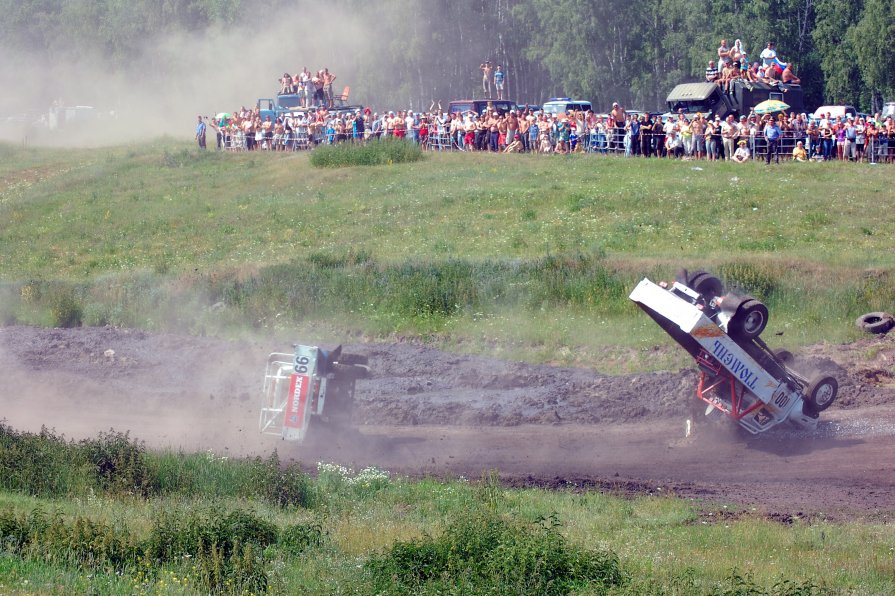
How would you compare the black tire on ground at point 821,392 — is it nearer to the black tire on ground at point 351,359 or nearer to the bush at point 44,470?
the black tire on ground at point 351,359

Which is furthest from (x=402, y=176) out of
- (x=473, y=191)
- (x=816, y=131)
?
(x=816, y=131)

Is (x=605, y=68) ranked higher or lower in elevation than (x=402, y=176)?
higher

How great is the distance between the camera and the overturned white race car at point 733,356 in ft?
43.4

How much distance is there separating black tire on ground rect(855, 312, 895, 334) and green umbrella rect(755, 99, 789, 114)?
662 inches

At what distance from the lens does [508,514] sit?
10.9 m

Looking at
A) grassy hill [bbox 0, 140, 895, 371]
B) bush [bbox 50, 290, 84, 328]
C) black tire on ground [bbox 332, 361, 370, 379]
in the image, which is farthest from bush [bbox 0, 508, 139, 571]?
bush [bbox 50, 290, 84, 328]

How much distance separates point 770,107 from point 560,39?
35.8 metres

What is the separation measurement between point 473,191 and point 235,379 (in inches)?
581

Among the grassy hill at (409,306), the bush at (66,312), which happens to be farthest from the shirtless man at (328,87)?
the bush at (66,312)

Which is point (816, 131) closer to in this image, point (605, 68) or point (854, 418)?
point (854, 418)

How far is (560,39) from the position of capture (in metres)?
68.6

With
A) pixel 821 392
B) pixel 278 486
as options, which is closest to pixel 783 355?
pixel 821 392

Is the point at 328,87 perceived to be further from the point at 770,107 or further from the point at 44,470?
the point at 44,470

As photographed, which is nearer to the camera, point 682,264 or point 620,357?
point 620,357
